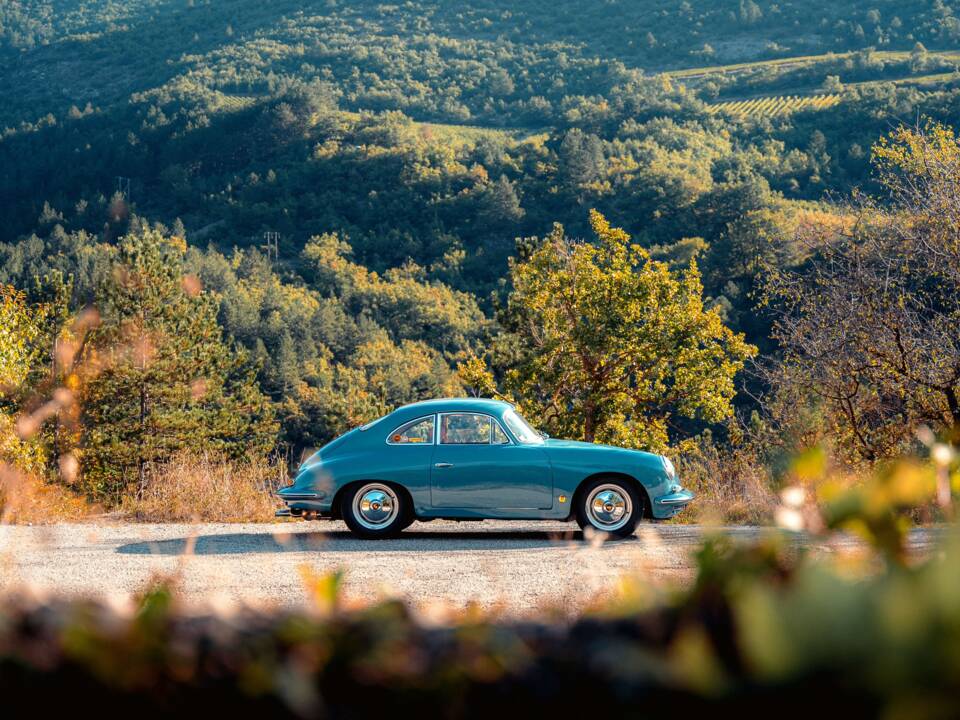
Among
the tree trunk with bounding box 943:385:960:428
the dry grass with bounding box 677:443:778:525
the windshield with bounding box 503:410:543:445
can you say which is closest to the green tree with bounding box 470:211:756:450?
the dry grass with bounding box 677:443:778:525

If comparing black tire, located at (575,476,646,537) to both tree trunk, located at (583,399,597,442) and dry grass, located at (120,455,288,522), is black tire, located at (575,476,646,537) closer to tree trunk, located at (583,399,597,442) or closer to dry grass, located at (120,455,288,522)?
dry grass, located at (120,455,288,522)

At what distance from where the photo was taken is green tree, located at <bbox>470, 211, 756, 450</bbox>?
2908 centimetres

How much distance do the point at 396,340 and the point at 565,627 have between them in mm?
114156

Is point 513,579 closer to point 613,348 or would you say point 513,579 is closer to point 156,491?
point 156,491

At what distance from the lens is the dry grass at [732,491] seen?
1293cm

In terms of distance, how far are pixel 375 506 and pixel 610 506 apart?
2.31 metres

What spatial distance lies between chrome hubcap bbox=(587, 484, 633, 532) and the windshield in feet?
2.57

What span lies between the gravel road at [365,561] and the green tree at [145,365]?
29.6 meters

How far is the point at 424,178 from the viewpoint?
476ft

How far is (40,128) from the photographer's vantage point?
175000 millimetres

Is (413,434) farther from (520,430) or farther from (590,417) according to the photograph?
(590,417)

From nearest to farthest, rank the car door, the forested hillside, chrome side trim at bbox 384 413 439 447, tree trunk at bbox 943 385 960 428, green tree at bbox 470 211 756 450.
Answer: the car door
chrome side trim at bbox 384 413 439 447
tree trunk at bbox 943 385 960 428
green tree at bbox 470 211 756 450
the forested hillside

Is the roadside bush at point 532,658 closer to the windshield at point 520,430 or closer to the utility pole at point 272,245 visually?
the windshield at point 520,430


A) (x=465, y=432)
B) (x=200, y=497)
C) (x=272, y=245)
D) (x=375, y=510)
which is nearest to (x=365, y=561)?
(x=375, y=510)
